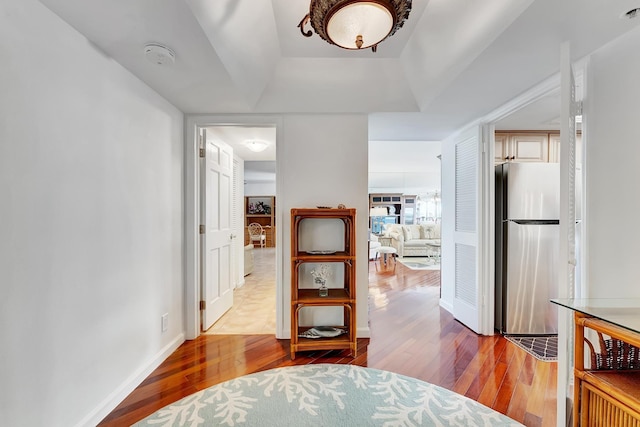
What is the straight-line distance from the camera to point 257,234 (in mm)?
9867

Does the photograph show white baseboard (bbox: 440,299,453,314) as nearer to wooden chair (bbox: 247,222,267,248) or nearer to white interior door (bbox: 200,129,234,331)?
white interior door (bbox: 200,129,234,331)

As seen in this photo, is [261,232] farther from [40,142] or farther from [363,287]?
[40,142]

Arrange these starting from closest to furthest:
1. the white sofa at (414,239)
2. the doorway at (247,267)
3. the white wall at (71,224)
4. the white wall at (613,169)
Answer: the white wall at (71,224) < the white wall at (613,169) < the doorway at (247,267) < the white sofa at (414,239)

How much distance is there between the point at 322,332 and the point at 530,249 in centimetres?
212

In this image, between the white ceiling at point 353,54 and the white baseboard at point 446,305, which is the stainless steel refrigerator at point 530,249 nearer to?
the white baseboard at point 446,305

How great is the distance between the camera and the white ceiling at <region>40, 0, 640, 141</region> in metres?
1.33

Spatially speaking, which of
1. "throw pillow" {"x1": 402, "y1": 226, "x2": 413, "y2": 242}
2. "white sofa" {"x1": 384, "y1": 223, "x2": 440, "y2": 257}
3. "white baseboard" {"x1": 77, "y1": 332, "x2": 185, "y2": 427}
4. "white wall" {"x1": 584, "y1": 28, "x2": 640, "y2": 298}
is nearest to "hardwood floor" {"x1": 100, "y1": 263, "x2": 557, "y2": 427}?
"white baseboard" {"x1": 77, "y1": 332, "x2": 185, "y2": 427}

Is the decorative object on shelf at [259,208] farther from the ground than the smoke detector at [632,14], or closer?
closer

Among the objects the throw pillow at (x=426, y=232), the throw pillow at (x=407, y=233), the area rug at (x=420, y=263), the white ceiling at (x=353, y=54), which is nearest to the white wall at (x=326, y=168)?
the white ceiling at (x=353, y=54)

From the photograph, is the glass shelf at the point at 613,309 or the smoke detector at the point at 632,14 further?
the smoke detector at the point at 632,14

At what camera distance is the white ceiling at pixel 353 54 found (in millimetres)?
1334

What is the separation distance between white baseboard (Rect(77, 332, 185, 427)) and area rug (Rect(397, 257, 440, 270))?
15.8 feet

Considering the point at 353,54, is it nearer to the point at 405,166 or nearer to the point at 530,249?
the point at 530,249

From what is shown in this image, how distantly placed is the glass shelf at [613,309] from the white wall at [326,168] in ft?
4.95
